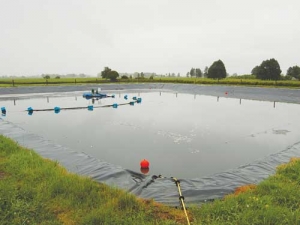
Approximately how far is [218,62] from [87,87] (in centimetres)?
3051

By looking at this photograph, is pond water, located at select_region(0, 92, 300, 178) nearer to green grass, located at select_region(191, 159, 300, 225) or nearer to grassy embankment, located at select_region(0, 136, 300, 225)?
green grass, located at select_region(191, 159, 300, 225)

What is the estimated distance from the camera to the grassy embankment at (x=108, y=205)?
4.19 metres

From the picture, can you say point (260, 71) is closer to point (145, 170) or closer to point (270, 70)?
point (270, 70)

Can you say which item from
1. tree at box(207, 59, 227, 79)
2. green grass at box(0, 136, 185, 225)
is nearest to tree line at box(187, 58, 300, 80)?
tree at box(207, 59, 227, 79)

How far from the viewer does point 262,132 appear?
40.8 ft

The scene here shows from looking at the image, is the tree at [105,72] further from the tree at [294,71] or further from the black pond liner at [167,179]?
Result: the black pond liner at [167,179]

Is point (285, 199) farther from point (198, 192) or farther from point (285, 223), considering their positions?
point (198, 192)

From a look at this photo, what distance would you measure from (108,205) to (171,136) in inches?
278

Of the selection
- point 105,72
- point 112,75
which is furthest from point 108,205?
point 105,72

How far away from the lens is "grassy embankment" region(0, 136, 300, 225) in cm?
419

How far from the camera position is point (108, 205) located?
4.59m

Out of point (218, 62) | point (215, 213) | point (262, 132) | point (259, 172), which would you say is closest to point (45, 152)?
point (215, 213)

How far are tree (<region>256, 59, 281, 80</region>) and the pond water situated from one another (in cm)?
3561

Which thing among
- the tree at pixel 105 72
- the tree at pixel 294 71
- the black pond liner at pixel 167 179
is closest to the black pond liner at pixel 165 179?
the black pond liner at pixel 167 179
